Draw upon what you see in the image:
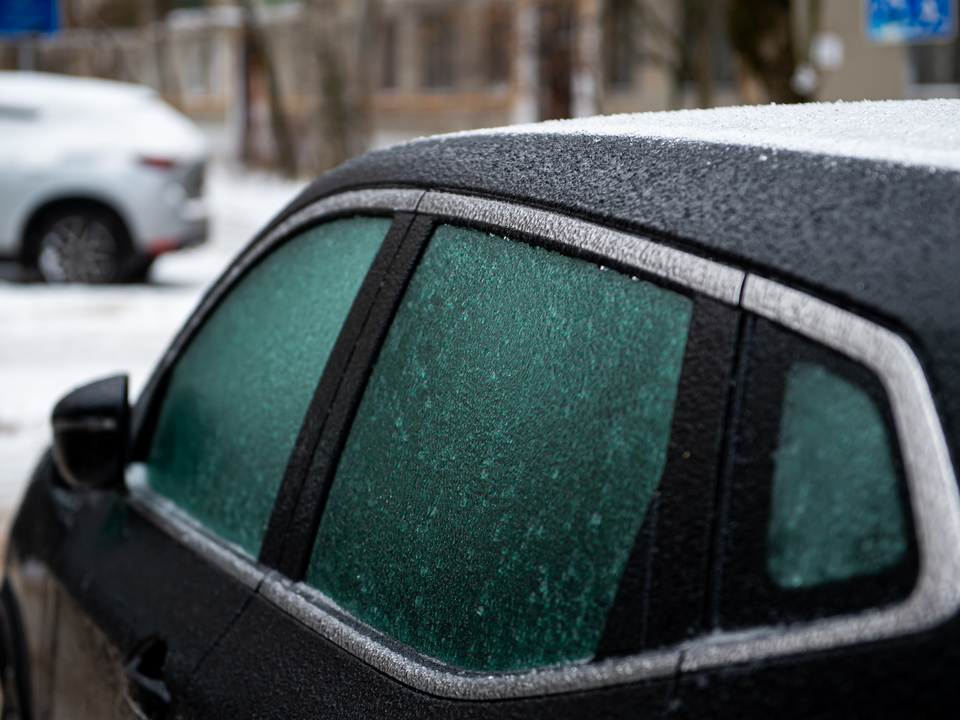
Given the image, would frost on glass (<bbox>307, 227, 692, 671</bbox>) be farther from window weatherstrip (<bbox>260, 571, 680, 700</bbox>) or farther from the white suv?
the white suv

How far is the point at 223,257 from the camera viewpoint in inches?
639

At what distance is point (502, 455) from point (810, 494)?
1.44 feet

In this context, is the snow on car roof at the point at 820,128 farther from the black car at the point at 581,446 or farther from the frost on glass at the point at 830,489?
the frost on glass at the point at 830,489

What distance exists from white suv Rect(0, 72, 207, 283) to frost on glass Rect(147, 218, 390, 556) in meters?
10.2

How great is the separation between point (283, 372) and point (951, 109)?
3.41ft

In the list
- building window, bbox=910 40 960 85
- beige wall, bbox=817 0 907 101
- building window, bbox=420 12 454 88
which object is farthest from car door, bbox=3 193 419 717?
building window, bbox=420 12 454 88

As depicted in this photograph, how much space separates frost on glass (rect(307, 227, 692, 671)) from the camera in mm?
1236

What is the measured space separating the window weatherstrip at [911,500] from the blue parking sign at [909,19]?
7.93m

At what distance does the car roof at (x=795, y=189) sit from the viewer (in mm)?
1041

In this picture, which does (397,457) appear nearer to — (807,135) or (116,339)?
(807,135)

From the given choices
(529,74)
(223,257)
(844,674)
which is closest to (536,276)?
(844,674)

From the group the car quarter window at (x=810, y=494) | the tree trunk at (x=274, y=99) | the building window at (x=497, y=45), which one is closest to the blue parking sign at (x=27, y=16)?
the tree trunk at (x=274, y=99)

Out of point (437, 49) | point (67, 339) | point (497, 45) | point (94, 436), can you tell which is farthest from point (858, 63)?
point (94, 436)

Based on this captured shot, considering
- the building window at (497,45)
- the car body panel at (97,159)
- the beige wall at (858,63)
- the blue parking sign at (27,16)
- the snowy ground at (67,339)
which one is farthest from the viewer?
the building window at (497,45)
